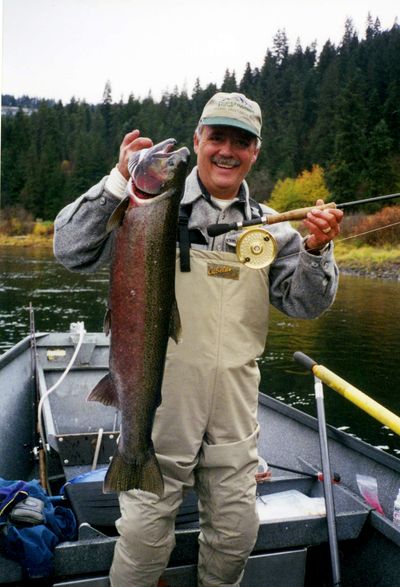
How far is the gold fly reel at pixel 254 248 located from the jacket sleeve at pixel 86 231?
611mm

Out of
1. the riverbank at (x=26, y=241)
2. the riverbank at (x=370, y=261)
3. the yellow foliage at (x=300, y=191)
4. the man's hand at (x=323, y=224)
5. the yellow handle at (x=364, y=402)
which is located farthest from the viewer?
the yellow foliage at (x=300, y=191)

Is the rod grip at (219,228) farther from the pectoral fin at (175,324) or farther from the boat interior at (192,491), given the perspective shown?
the boat interior at (192,491)

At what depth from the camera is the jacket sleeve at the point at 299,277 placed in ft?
9.87

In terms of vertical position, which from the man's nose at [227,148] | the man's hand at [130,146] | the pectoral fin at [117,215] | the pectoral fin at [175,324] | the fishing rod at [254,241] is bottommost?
the pectoral fin at [175,324]

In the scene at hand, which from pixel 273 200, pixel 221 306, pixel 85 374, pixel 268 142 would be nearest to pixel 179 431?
pixel 221 306

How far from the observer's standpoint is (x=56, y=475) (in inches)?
219

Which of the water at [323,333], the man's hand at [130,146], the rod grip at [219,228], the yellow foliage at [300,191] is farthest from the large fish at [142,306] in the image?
the yellow foliage at [300,191]

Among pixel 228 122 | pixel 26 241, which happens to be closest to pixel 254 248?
pixel 228 122

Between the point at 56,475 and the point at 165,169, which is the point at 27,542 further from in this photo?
the point at 56,475

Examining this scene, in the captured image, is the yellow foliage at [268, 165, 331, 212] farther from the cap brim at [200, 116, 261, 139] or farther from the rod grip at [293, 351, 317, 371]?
the cap brim at [200, 116, 261, 139]

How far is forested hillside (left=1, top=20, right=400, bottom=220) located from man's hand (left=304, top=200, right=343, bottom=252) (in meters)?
56.4

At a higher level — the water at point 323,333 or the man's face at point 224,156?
the man's face at point 224,156

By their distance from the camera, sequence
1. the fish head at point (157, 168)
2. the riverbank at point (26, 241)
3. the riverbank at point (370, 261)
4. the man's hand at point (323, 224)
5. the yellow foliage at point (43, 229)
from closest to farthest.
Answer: the fish head at point (157, 168) < the man's hand at point (323, 224) < the riverbank at point (370, 261) < the riverbank at point (26, 241) < the yellow foliage at point (43, 229)

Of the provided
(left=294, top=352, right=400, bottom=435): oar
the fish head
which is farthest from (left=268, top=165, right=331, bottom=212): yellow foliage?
the fish head
